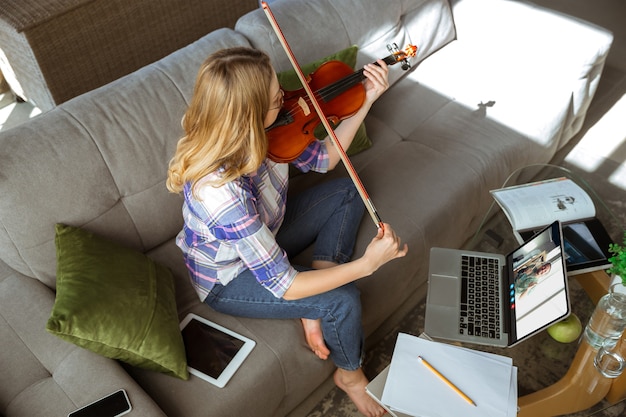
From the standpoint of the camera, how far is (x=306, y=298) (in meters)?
1.64

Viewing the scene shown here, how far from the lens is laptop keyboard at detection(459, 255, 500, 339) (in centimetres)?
151

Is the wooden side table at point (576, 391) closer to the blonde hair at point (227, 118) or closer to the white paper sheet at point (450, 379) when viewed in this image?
the white paper sheet at point (450, 379)

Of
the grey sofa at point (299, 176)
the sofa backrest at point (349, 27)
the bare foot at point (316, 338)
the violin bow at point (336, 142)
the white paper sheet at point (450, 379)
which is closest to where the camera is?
the white paper sheet at point (450, 379)

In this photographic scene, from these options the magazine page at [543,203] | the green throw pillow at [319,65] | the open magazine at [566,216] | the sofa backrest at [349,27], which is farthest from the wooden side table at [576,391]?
the sofa backrest at [349,27]

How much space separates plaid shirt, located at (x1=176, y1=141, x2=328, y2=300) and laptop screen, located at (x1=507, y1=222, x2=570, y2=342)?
0.58 meters

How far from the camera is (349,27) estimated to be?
225 cm

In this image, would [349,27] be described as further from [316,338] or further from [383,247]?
[316,338]

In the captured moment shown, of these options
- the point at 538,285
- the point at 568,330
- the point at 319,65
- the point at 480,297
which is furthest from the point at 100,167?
the point at 568,330

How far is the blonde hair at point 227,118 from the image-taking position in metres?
1.38

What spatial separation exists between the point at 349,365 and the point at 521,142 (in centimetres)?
114

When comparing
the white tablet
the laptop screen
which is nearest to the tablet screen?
the white tablet

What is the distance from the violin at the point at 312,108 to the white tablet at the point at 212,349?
0.52m

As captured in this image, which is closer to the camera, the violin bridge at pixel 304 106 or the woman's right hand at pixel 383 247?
the woman's right hand at pixel 383 247

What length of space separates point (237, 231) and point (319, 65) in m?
0.84
